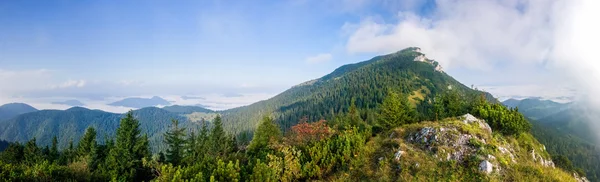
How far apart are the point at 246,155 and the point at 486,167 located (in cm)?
3018

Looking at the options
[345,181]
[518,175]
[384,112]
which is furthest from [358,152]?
[384,112]

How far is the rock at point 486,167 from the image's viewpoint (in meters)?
24.6

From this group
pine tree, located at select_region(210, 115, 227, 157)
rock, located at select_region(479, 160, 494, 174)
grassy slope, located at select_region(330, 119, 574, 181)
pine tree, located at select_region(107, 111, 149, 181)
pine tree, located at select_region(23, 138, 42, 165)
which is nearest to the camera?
grassy slope, located at select_region(330, 119, 574, 181)

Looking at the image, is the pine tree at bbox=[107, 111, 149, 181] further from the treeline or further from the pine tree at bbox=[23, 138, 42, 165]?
the pine tree at bbox=[23, 138, 42, 165]

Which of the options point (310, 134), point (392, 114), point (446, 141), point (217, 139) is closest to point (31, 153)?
point (217, 139)

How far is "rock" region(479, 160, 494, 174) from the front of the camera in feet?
80.6

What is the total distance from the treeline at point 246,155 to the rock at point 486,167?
935cm

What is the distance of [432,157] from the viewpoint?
27859 mm

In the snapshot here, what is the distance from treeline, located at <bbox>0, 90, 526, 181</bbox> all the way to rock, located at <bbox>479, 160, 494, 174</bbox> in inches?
368

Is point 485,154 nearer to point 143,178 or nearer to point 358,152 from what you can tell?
point 358,152

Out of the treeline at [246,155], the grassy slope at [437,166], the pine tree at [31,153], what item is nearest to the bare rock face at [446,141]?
the grassy slope at [437,166]

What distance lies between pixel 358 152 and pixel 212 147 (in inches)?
1702

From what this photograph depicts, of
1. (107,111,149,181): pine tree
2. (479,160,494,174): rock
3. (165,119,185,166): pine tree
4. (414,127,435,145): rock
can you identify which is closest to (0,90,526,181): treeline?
(107,111,149,181): pine tree

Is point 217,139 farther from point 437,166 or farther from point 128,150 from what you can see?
point 437,166
